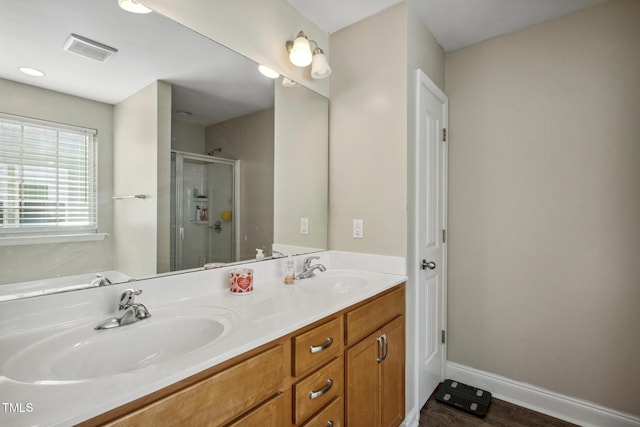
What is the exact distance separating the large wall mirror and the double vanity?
114 millimetres

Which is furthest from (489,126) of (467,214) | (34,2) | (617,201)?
(34,2)

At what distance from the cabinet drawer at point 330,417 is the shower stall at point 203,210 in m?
0.77

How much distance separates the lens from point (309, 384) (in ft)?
3.42

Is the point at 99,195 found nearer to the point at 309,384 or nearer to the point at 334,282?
the point at 309,384

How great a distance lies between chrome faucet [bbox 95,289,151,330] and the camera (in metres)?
0.95

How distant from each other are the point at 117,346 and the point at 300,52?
1544 mm

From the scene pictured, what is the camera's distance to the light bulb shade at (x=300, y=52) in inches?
63.3

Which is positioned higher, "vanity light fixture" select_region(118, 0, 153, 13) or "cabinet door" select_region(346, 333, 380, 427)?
"vanity light fixture" select_region(118, 0, 153, 13)

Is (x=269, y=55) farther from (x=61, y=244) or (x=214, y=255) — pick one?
(x=61, y=244)

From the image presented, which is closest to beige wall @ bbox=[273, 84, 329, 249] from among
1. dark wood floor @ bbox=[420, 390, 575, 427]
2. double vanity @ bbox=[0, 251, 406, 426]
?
double vanity @ bbox=[0, 251, 406, 426]

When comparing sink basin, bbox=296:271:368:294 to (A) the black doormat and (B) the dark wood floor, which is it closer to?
(B) the dark wood floor

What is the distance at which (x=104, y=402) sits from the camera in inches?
22.2

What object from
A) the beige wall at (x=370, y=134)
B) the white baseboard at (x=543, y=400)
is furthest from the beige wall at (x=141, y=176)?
the white baseboard at (x=543, y=400)

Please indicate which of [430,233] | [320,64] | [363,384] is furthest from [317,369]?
[320,64]
